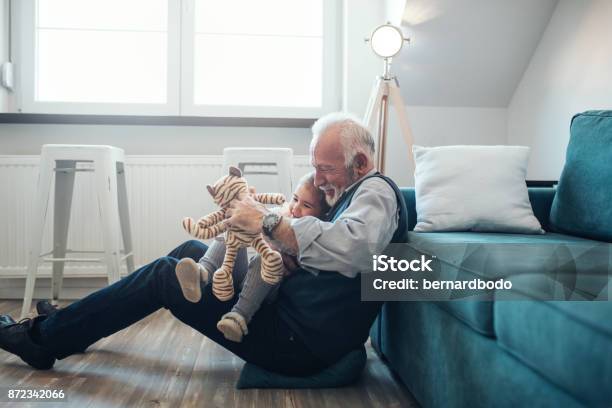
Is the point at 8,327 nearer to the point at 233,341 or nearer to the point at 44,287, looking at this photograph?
the point at 233,341

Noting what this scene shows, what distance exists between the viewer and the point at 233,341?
149 cm

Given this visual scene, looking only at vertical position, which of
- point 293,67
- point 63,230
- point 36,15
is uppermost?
point 36,15

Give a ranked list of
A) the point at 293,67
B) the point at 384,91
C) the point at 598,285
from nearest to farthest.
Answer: the point at 598,285 → the point at 384,91 → the point at 293,67

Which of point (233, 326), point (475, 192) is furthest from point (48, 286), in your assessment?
point (475, 192)

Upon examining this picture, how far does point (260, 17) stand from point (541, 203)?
2.00m

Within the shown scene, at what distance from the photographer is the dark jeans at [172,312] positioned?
1476 mm

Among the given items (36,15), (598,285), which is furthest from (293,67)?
(598,285)

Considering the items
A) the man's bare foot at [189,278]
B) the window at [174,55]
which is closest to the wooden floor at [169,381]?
the man's bare foot at [189,278]

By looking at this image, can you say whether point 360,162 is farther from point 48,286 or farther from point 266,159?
point 48,286

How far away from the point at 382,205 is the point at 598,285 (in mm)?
578

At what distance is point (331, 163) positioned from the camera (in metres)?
1.47

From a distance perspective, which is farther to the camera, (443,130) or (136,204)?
(443,130)

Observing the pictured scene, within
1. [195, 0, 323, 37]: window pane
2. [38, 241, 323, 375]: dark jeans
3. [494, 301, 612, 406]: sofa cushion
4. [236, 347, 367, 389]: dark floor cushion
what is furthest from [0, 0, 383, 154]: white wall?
[494, 301, 612, 406]: sofa cushion

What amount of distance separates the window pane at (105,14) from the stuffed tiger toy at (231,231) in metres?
2.07
